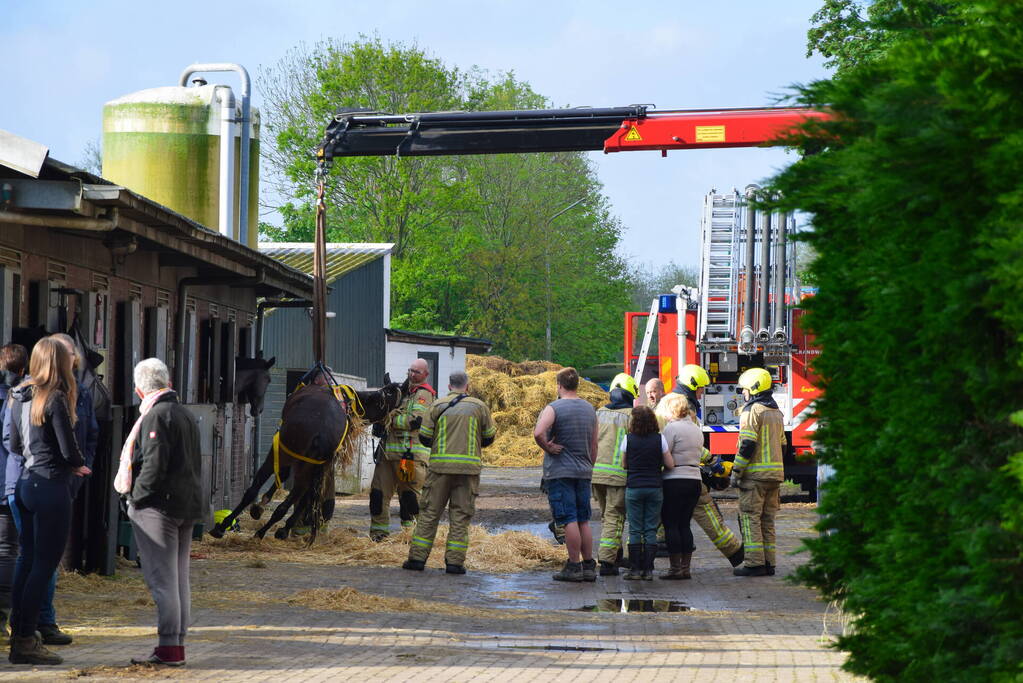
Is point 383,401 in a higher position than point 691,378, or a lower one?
lower

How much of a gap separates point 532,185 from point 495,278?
488cm

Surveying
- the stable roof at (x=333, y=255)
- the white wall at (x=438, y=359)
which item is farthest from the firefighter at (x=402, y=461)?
the white wall at (x=438, y=359)

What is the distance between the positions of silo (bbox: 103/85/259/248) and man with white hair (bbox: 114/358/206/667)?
14.0 m

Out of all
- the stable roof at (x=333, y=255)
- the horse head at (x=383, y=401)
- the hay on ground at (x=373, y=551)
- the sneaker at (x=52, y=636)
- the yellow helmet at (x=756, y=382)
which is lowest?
the hay on ground at (x=373, y=551)

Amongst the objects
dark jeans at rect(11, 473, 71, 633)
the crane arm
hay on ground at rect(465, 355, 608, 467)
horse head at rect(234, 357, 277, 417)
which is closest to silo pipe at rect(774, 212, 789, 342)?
the crane arm

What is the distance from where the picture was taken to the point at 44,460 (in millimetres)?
8227

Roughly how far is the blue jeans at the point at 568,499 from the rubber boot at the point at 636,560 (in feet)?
1.77

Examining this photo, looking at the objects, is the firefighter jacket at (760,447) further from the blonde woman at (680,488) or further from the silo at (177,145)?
the silo at (177,145)

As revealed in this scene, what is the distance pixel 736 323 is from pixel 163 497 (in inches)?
550

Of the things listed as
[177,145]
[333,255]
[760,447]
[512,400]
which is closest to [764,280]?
[760,447]

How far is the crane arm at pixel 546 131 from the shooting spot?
18625 millimetres

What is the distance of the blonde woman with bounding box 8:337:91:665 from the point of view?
8188 mm

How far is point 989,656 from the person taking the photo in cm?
425

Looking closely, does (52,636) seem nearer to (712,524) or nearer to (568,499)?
(568,499)
